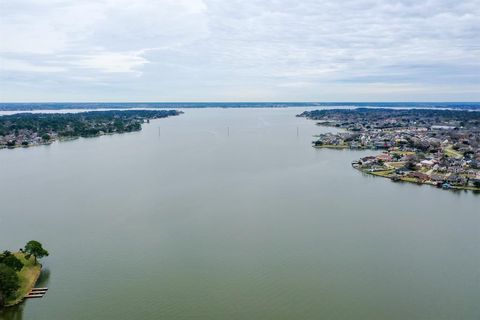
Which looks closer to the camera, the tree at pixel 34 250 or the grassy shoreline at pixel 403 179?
the tree at pixel 34 250

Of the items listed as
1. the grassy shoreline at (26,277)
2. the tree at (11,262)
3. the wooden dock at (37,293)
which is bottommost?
the wooden dock at (37,293)

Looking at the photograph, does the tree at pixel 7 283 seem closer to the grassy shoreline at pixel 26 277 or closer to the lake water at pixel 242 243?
the grassy shoreline at pixel 26 277

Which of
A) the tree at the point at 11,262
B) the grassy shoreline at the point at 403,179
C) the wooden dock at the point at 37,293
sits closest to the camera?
the wooden dock at the point at 37,293

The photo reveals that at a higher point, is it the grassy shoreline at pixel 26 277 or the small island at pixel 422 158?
the small island at pixel 422 158

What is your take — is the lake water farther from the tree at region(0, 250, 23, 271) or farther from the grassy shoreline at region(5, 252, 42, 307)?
the tree at region(0, 250, 23, 271)

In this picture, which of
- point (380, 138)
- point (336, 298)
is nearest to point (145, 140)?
point (380, 138)

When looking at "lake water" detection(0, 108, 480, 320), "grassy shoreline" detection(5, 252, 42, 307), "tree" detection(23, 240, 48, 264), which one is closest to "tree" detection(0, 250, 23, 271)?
"grassy shoreline" detection(5, 252, 42, 307)

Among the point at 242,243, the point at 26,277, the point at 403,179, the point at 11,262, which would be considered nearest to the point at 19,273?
the point at 26,277

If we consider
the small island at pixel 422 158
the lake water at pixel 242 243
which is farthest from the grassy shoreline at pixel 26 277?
the small island at pixel 422 158
